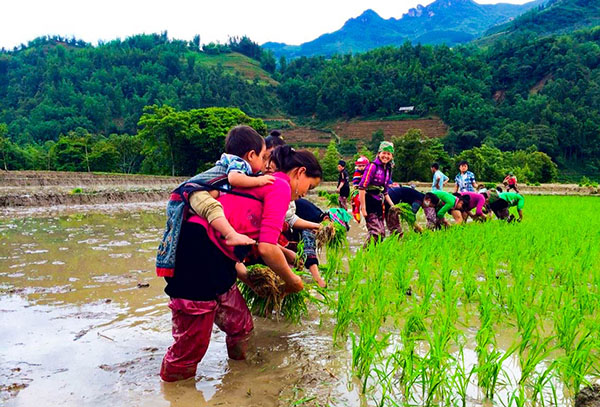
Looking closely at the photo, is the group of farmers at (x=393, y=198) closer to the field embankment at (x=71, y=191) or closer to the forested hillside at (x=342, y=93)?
the field embankment at (x=71, y=191)

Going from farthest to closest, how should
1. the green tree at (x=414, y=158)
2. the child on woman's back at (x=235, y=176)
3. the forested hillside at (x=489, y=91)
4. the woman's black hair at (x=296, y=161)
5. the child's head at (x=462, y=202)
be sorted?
1. the forested hillside at (x=489, y=91)
2. the green tree at (x=414, y=158)
3. the child's head at (x=462, y=202)
4. the woman's black hair at (x=296, y=161)
5. the child on woman's back at (x=235, y=176)

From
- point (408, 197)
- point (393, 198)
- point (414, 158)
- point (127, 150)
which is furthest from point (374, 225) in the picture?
point (127, 150)

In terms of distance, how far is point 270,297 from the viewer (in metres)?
2.89

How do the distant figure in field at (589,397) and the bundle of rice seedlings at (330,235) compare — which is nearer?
the distant figure in field at (589,397)

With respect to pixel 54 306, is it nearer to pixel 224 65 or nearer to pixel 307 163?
pixel 307 163

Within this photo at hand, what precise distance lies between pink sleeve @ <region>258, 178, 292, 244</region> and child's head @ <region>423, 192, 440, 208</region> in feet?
17.8

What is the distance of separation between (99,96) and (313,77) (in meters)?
49.7

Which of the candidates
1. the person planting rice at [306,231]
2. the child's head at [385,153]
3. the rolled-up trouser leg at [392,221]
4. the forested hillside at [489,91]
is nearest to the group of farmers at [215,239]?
the person planting rice at [306,231]

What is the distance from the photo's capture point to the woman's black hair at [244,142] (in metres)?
2.19

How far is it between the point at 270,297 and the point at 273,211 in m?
1.01

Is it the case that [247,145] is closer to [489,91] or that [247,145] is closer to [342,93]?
[342,93]

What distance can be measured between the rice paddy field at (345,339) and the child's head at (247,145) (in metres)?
1.07

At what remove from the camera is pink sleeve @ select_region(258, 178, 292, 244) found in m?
2.07

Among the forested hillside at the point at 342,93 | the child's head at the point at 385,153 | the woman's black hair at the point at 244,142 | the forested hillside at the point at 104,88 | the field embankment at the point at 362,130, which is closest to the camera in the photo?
the woman's black hair at the point at 244,142
